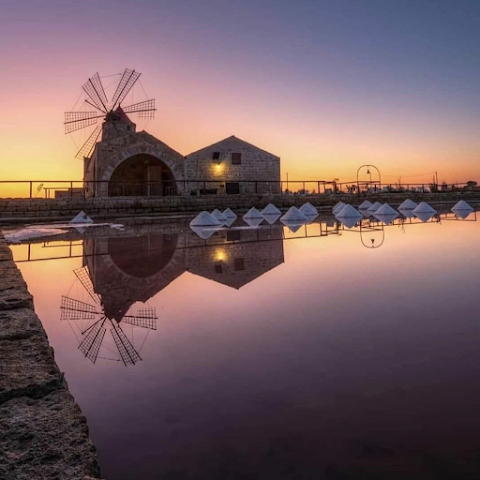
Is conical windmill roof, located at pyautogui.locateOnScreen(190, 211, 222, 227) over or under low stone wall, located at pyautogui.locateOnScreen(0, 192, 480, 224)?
under

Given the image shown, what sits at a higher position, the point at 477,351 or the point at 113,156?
the point at 113,156

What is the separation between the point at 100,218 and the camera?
15.1 meters

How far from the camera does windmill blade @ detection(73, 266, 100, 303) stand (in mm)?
2974

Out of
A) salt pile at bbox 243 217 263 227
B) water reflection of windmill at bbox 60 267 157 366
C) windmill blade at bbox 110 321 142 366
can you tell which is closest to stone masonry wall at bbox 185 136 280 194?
salt pile at bbox 243 217 263 227

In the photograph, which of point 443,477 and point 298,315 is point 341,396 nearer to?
point 443,477

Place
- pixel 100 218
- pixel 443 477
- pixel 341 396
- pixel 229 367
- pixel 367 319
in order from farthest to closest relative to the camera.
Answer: pixel 100 218 → pixel 367 319 → pixel 229 367 → pixel 341 396 → pixel 443 477

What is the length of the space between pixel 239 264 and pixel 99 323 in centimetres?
217

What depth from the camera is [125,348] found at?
1.86m

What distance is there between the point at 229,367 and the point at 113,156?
21.3 metres

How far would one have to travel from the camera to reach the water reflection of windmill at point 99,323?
1.84 meters

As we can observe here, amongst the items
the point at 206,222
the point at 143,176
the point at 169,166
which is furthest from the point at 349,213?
the point at 143,176

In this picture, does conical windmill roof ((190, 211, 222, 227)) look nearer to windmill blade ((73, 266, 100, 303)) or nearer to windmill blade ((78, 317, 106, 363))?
windmill blade ((73, 266, 100, 303))

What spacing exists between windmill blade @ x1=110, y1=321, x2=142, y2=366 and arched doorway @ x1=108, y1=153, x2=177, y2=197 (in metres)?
21.4

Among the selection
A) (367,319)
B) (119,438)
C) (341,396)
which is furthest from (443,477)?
(367,319)
